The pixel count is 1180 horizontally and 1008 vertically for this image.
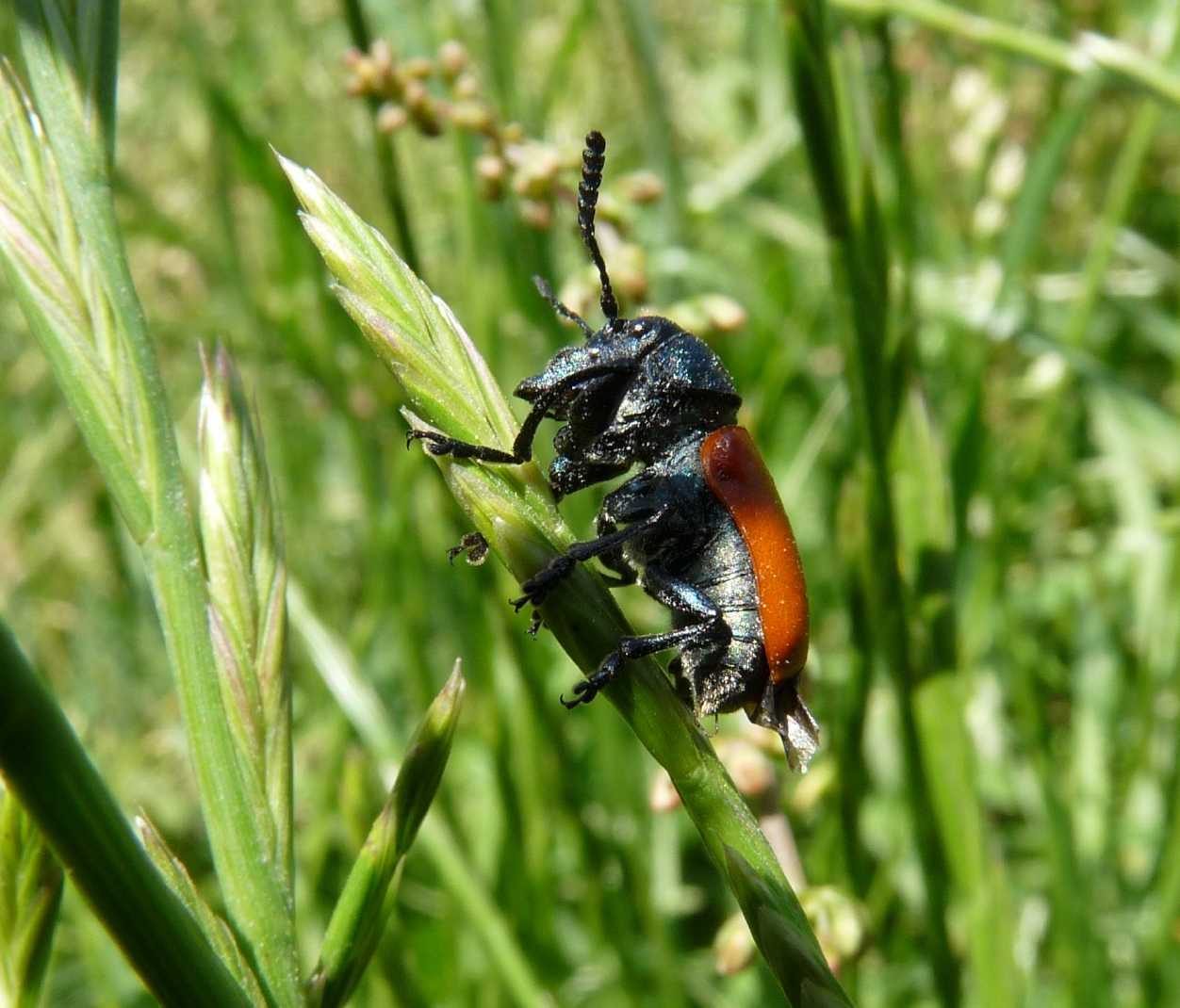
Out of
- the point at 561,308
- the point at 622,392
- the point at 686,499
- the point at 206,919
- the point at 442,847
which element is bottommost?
the point at 442,847

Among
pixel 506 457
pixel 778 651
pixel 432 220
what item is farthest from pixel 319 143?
pixel 506 457

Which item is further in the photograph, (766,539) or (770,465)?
(770,465)

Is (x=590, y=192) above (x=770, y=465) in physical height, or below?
above

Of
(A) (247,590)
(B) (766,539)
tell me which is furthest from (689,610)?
(A) (247,590)

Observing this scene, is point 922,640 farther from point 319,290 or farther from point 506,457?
point 319,290

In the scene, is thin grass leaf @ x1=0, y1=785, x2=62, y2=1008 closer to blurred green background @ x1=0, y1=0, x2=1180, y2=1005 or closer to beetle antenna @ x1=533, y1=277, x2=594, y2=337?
blurred green background @ x1=0, y1=0, x2=1180, y2=1005

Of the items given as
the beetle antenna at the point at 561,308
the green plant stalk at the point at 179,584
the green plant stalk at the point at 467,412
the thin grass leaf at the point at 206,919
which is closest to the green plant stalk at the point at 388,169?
the beetle antenna at the point at 561,308

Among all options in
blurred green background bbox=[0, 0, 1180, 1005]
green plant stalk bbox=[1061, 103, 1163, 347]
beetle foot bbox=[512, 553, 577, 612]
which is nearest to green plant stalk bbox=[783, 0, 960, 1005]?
blurred green background bbox=[0, 0, 1180, 1005]

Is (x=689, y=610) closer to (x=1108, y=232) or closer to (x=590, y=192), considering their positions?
(x=590, y=192)
